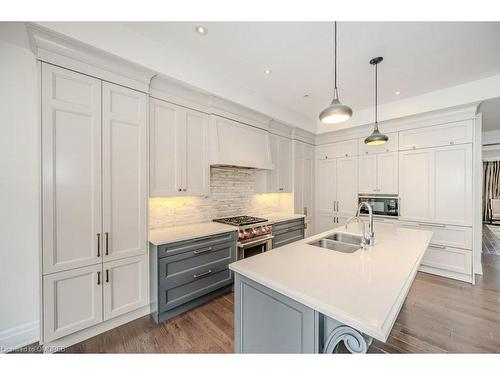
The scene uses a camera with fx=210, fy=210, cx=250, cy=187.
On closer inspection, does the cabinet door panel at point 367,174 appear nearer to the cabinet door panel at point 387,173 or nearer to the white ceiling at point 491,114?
the cabinet door panel at point 387,173

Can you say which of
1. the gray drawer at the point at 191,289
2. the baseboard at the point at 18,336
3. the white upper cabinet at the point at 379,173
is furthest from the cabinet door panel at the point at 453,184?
the baseboard at the point at 18,336

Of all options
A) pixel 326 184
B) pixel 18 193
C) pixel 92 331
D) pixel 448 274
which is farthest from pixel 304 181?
pixel 18 193

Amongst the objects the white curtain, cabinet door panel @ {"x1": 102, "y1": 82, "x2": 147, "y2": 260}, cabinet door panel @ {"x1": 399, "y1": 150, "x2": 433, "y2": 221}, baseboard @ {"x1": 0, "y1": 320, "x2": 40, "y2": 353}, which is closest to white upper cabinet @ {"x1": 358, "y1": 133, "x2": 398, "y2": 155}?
cabinet door panel @ {"x1": 399, "y1": 150, "x2": 433, "y2": 221}

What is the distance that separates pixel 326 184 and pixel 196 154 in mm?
2965

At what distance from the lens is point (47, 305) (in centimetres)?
165

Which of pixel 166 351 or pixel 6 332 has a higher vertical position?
pixel 6 332

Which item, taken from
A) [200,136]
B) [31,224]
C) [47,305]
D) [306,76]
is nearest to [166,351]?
[47,305]

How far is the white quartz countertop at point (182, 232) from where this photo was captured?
7.04ft

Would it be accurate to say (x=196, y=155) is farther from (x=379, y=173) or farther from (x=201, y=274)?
(x=379, y=173)

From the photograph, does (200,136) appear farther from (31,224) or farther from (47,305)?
(47,305)

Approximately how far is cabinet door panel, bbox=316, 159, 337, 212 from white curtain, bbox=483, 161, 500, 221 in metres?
7.77

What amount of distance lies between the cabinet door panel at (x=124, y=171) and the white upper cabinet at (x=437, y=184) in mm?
3946

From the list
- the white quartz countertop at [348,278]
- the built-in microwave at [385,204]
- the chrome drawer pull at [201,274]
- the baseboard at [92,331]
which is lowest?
the baseboard at [92,331]

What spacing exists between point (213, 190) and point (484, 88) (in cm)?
394
